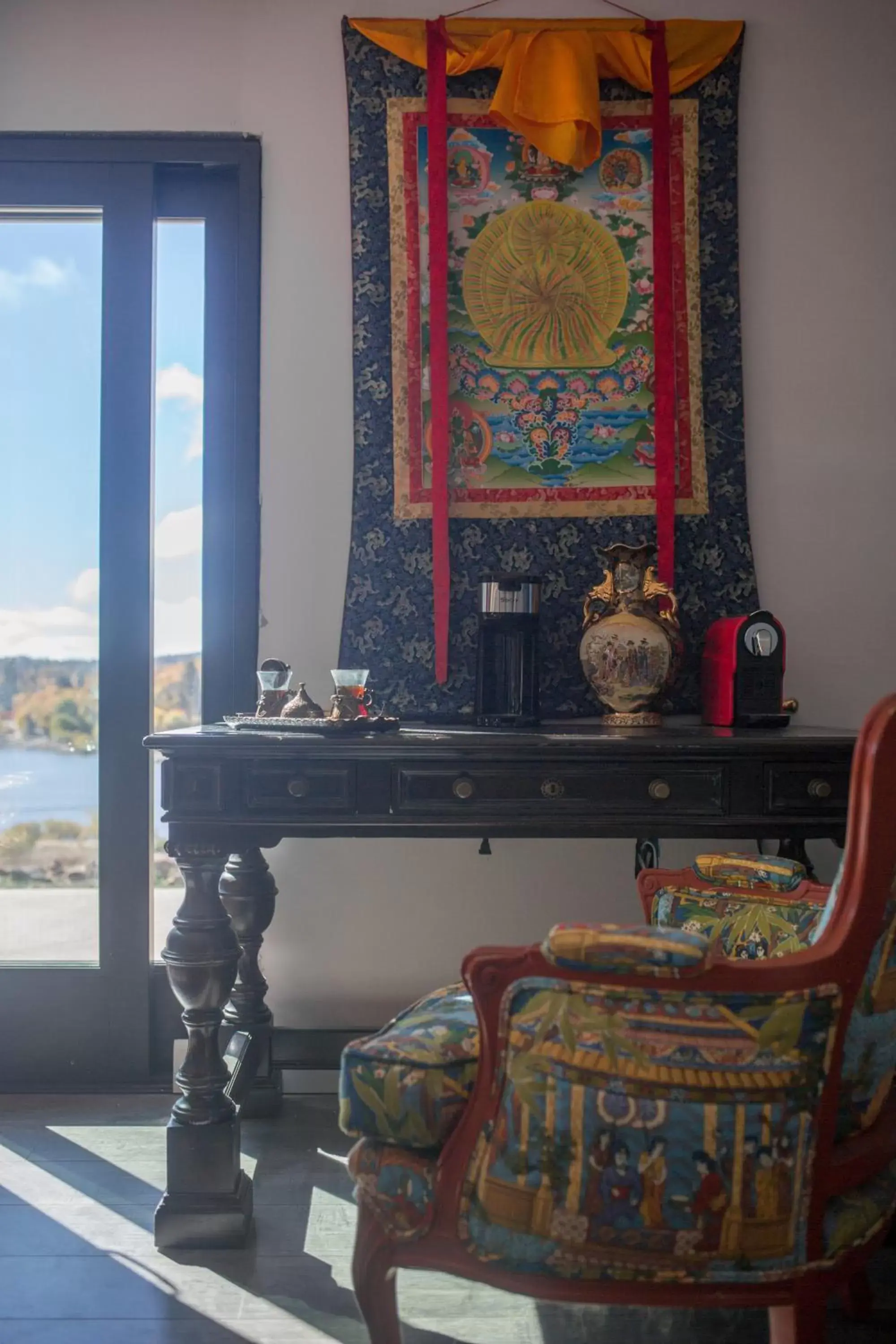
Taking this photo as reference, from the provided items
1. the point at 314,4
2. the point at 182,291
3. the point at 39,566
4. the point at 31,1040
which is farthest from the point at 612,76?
the point at 31,1040

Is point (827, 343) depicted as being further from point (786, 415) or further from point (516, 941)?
point (516, 941)

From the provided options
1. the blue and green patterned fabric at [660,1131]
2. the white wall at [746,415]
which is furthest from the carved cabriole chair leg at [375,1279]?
the white wall at [746,415]

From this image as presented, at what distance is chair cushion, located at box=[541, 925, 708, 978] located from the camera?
4.16 ft

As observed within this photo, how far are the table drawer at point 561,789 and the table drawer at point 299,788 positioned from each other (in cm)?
9

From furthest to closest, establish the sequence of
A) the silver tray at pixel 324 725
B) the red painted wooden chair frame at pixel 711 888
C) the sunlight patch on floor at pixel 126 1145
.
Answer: the sunlight patch on floor at pixel 126 1145 < the silver tray at pixel 324 725 < the red painted wooden chair frame at pixel 711 888

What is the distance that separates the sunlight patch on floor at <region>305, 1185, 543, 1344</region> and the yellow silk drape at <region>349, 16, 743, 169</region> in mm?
2299

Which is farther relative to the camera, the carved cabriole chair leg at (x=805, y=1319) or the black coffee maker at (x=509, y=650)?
the black coffee maker at (x=509, y=650)

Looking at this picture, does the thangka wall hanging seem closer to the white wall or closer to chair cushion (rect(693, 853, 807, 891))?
the white wall

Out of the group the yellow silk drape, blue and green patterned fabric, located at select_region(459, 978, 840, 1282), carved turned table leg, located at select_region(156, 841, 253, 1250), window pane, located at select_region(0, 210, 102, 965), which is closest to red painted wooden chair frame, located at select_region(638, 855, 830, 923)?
blue and green patterned fabric, located at select_region(459, 978, 840, 1282)

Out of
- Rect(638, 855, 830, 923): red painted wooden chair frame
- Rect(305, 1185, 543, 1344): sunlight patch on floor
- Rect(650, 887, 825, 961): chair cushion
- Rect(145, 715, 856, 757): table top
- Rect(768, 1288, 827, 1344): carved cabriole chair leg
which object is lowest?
Rect(305, 1185, 543, 1344): sunlight patch on floor

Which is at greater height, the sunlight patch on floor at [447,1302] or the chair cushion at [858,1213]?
the chair cushion at [858,1213]

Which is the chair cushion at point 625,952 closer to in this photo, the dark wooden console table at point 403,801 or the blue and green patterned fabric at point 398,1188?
the blue and green patterned fabric at point 398,1188

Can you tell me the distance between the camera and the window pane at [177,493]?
2.83 metres

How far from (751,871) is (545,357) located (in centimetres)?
137
